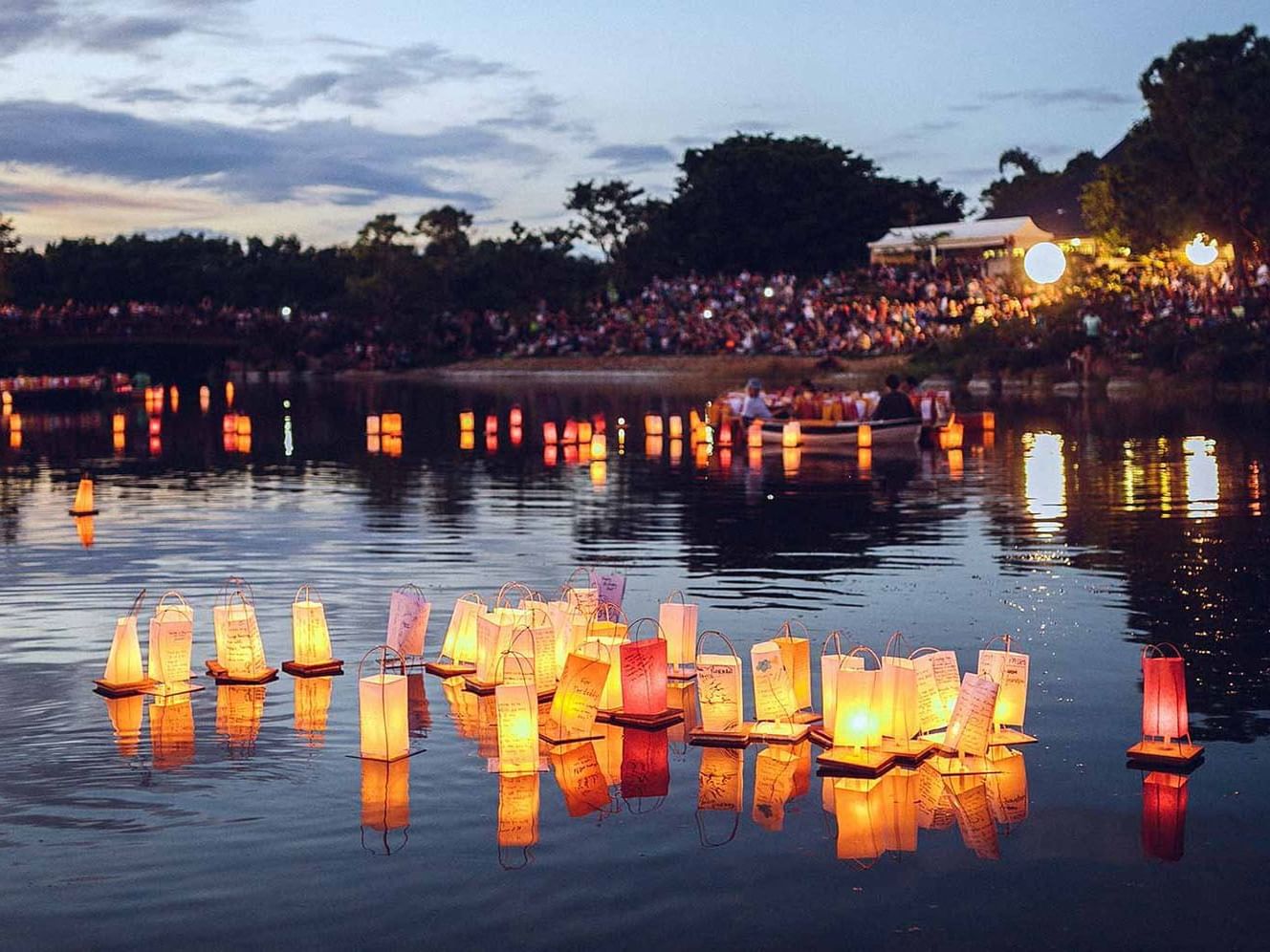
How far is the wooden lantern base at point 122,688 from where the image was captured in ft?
42.3

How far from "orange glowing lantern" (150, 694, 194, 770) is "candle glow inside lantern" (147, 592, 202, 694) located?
0.10 metres

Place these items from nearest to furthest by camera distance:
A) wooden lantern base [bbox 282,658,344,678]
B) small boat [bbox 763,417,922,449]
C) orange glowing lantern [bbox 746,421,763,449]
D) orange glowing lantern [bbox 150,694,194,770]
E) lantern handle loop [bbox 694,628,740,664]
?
1. orange glowing lantern [bbox 150,694,194,770]
2. lantern handle loop [bbox 694,628,740,664]
3. wooden lantern base [bbox 282,658,344,678]
4. small boat [bbox 763,417,922,449]
5. orange glowing lantern [bbox 746,421,763,449]

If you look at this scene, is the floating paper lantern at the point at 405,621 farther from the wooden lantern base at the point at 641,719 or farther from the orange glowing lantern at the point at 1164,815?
the orange glowing lantern at the point at 1164,815

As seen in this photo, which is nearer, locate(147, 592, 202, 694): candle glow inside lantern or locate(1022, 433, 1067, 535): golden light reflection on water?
locate(147, 592, 202, 694): candle glow inside lantern

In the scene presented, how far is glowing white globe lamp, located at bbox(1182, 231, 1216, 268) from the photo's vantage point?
203 ft

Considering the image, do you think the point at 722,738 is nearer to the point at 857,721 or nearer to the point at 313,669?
the point at 857,721

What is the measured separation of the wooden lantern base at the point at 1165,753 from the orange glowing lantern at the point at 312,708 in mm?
5270

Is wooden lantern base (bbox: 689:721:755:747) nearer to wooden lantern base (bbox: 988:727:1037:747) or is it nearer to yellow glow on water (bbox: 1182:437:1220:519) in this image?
wooden lantern base (bbox: 988:727:1037:747)

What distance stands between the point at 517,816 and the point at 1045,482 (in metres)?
21.3

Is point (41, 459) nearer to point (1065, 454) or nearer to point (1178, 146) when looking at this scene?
A: point (1065, 454)

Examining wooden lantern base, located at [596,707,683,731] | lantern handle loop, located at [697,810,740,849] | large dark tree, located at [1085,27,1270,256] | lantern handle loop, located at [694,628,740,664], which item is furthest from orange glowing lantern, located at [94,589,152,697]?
large dark tree, located at [1085,27,1270,256]

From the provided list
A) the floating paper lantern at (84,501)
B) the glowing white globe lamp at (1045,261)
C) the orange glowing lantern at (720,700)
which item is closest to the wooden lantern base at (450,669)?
the orange glowing lantern at (720,700)

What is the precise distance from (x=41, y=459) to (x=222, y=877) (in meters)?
31.9

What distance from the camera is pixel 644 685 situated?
39.8 ft
